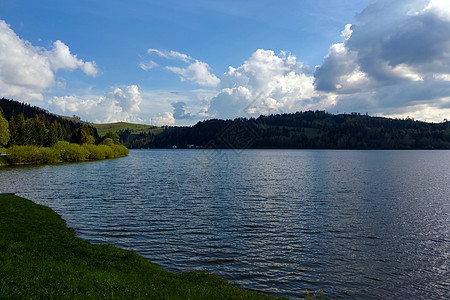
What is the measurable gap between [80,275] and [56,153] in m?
119

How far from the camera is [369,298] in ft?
48.9

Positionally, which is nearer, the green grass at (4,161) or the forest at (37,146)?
the green grass at (4,161)

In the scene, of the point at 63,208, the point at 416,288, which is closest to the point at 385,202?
the point at 416,288

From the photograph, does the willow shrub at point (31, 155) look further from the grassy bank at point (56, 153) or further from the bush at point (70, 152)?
the bush at point (70, 152)

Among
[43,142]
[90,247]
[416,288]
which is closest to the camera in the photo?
[416,288]

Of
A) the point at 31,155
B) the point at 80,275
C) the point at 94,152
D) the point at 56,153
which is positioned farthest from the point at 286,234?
the point at 94,152

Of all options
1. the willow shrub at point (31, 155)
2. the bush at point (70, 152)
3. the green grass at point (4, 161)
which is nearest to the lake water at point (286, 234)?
the green grass at point (4, 161)

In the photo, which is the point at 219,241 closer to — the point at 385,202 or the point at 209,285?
the point at 209,285

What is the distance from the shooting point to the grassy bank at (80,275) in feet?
34.3

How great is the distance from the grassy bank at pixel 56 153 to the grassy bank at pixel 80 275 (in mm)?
99228

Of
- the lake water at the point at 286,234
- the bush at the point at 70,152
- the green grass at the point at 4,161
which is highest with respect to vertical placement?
the bush at the point at 70,152

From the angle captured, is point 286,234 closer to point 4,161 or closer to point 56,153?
point 4,161

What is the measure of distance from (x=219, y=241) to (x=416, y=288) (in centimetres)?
1363

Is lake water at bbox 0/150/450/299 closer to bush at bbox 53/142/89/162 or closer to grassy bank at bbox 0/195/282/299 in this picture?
grassy bank at bbox 0/195/282/299
